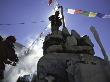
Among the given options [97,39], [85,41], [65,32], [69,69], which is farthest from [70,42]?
[69,69]

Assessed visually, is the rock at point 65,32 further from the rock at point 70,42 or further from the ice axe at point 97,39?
the ice axe at point 97,39

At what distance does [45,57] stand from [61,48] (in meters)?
2.44

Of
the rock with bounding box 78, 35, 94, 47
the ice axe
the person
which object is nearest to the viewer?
the ice axe

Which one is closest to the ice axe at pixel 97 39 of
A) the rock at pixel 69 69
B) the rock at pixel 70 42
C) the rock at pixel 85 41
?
the rock at pixel 69 69

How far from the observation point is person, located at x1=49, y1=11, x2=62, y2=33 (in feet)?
82.1

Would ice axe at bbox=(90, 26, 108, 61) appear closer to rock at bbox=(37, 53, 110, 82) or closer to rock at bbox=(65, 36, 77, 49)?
rock at bbox=(37, 53, 110, 82)

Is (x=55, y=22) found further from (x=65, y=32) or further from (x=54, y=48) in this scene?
(x=54, y=48)

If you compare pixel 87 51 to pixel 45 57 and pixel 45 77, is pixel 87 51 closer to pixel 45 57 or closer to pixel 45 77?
pixel 45 57

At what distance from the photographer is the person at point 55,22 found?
82.1 ft

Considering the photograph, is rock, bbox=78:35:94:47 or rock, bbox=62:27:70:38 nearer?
rock, bbox=78:35:94:47

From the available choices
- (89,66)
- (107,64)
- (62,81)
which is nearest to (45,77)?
(62,81)

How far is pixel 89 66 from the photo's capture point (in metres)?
17.8

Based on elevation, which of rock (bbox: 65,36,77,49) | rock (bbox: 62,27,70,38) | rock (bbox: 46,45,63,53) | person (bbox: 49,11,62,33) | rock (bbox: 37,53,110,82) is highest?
person (bbox: 49,11,62,33)

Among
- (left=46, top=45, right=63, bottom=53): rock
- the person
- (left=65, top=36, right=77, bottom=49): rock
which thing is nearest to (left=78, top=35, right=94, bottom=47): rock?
(left=65, top=36, right=77, bottom=49): rock
